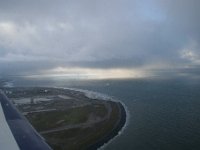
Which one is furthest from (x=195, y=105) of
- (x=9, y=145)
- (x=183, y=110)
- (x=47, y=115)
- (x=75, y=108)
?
(x=9, y=145)

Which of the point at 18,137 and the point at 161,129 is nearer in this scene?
the point at 18,137

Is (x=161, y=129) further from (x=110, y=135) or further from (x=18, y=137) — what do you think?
(x=18, y=137)

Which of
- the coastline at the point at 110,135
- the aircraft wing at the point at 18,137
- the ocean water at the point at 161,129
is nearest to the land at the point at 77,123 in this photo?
the coastline at the point at 110,135

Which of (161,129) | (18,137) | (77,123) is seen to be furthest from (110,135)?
(18,137)

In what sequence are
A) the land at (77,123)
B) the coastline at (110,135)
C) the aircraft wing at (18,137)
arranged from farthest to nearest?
the land at (77,123) < the coastline at (110,135) < the aircraft wing at (18,137)

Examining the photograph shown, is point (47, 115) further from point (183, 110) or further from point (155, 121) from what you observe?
point (183, 110)

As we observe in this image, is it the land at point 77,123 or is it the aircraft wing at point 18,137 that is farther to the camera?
the land at point 77,123

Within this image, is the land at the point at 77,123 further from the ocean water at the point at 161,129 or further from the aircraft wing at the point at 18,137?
the aircraft wing at the point at 18,137

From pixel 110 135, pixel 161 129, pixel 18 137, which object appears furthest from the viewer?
pixel 161 129

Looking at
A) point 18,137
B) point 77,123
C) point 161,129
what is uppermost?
point 18,137

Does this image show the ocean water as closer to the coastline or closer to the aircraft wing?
the coastline

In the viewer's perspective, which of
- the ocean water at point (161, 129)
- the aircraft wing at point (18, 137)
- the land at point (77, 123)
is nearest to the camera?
the aircraft wing at point (18, 137)
